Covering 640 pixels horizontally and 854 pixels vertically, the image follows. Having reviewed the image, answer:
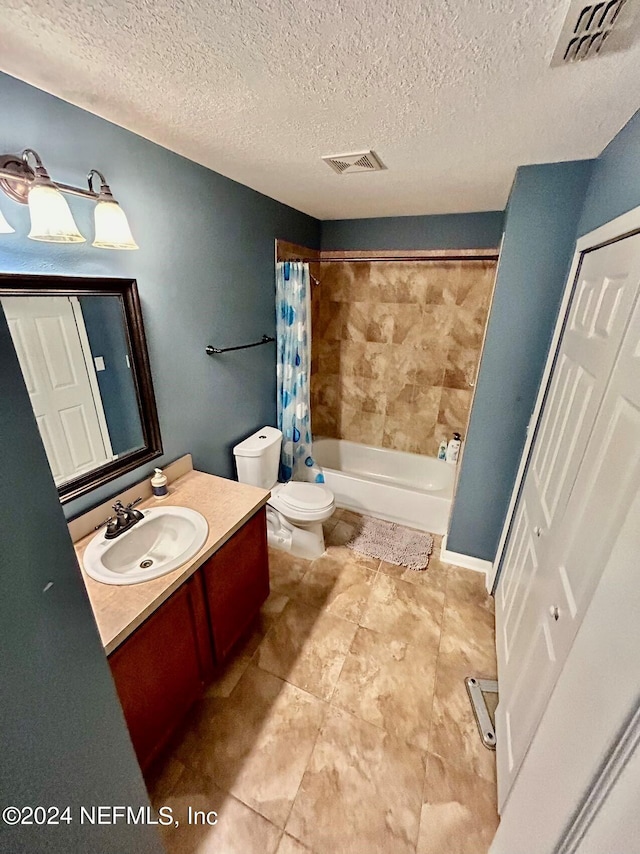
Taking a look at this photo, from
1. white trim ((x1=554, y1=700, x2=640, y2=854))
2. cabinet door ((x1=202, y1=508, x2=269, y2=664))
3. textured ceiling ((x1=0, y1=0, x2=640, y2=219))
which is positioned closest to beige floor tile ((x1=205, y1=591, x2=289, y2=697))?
cabinet door ((x1=202, y1=508, x2=269, y2=664))

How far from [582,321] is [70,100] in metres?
1.96

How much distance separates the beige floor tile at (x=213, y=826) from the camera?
1136 millimetres

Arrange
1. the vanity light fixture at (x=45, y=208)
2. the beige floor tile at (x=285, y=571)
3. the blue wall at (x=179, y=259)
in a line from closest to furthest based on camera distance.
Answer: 1. the vanity light fixture at (x=45, y=208)
2. the blue wall at (x=179, y=259)
3. the beige floor tile at (x=285, y=571)

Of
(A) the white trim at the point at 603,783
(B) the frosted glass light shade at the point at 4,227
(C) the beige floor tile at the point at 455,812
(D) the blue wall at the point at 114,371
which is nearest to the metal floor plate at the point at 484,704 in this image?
(C) the beige floor tile at the point at 455,812

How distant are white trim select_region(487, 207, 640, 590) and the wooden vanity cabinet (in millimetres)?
1395

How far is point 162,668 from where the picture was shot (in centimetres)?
121

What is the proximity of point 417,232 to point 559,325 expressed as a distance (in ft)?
4.83

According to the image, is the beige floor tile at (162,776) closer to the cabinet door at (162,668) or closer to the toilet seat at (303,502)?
Result: the cabinet door at (162,668)

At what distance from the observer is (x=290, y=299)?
7.93ft

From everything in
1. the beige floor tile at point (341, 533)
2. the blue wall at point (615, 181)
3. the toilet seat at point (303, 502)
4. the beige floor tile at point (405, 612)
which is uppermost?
the blue wall at point (615, 181)

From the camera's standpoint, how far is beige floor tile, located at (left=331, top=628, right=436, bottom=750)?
1462 millimetres

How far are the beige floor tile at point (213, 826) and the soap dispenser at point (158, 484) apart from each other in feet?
3.57

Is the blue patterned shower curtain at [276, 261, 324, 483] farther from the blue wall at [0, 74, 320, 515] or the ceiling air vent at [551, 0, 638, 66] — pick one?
the ceiling air vent at [551, 0, 638, 66]

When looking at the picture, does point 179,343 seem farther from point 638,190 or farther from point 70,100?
point 638,190
